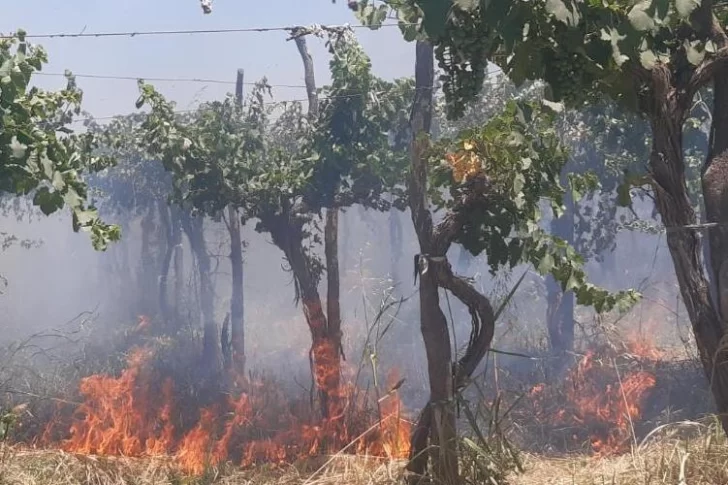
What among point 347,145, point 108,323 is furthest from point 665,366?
point 108,323

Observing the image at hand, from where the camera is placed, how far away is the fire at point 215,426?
28.1ft

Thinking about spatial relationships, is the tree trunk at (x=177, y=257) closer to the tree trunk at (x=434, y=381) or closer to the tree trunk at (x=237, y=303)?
the tree trunk at (x=237, y=303)

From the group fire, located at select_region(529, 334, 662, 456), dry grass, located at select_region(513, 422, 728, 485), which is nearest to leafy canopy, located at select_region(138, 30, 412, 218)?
fire, located at select_region(529, 334, 662, 456)

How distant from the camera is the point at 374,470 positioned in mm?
6105

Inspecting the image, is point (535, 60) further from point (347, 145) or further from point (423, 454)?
point (347, 145)

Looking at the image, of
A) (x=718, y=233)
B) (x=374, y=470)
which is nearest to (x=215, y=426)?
(x=374, y=470)

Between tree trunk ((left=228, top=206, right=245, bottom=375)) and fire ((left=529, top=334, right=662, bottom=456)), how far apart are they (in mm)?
5369

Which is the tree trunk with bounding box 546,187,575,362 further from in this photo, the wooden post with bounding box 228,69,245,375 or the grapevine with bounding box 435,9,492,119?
the grapevine with bounding box 435,9,492,119

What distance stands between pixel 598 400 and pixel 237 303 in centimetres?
732

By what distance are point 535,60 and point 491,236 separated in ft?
6.48

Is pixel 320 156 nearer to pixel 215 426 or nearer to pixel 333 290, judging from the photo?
pixel 333 290

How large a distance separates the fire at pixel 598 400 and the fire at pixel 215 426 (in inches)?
116

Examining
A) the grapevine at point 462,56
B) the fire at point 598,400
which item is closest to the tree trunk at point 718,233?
the grapevine at point 462,56

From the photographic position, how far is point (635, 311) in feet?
71.2
